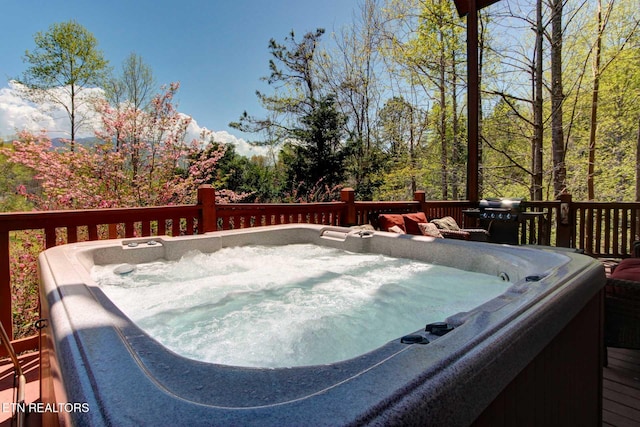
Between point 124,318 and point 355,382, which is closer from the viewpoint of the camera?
point 355,382

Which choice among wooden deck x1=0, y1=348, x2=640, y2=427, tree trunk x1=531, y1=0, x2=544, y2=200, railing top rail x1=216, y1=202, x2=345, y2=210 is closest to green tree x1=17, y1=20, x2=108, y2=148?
railing top rail x1=216, y1=202, x2=345, y2=210

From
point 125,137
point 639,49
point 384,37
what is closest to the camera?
point 125,137

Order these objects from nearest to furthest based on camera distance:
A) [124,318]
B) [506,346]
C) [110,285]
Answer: [506,346] < [124,318] < [110,285]

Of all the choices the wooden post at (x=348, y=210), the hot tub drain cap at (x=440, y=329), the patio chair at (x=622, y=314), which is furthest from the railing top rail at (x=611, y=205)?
the hot tub drain cap at (x=440, y=329)

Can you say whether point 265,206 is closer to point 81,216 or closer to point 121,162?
point 81,216

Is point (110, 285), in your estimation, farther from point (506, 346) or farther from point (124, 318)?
point (506, 346)

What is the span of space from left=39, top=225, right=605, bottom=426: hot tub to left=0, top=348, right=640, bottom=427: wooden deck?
0.99 feet

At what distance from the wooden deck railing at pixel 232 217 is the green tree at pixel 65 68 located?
23.5ft

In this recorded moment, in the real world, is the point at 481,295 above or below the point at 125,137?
A: below

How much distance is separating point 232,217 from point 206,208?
2.52 ft

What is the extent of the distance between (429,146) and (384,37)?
134 inches

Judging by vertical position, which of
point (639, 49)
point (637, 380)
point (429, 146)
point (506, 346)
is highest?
point (639, 49)

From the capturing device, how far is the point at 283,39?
10.3m

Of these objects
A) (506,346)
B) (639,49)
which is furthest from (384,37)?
(506,346)
